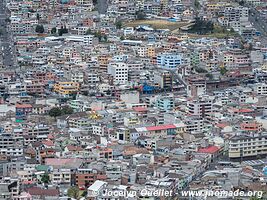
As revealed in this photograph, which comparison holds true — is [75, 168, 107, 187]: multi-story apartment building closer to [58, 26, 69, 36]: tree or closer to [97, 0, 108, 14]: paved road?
[58, 26, 69, 36]: tree

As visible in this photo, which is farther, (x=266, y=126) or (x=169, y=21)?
(x=169, y=21)

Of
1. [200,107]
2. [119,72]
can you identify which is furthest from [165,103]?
[119,72]

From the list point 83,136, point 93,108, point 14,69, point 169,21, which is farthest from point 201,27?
point 83,136

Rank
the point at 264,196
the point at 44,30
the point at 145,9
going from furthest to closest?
the point at 145,9
the point at 44,30
the point at 264,196

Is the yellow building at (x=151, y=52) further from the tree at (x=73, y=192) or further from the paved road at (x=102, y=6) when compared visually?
the tree at (x=73, y=192)

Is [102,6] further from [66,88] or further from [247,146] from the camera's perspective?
[247,146]

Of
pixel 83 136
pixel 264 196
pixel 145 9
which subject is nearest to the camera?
pixel 264 196

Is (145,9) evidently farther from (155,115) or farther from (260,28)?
(155,115)
